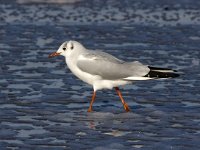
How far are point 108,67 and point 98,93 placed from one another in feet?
4.74

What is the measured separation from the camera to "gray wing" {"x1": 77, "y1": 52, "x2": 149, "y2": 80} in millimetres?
11266

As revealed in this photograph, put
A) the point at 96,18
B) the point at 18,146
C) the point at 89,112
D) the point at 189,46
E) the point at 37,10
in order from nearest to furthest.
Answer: the point at 18,146
the point at 89,112
the point at 189,46
the point at 96,18
the point at 37,10

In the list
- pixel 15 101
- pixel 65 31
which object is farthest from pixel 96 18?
pixel 15 101

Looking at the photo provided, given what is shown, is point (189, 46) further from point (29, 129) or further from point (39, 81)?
point (29, 129)

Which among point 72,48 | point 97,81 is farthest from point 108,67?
point 72,48

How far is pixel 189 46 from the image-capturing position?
16875mm

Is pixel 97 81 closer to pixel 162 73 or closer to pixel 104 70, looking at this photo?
pixel 104 70

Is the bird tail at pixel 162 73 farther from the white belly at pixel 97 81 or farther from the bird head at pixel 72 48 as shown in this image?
the bird head at pixel 72 48

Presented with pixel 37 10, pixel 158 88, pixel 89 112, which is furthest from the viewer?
pixel 37 10

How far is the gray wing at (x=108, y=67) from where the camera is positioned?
11.3 m

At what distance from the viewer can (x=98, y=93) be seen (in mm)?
12656

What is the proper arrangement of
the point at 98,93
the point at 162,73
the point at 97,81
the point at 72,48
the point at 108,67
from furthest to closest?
1. the point at 98,93
2. the point at 72,48
3. the point at 97,81
4. the point at 108,67
5. the point at 162,73

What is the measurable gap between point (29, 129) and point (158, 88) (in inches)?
142

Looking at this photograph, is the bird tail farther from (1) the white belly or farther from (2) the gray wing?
(1) the white belly
